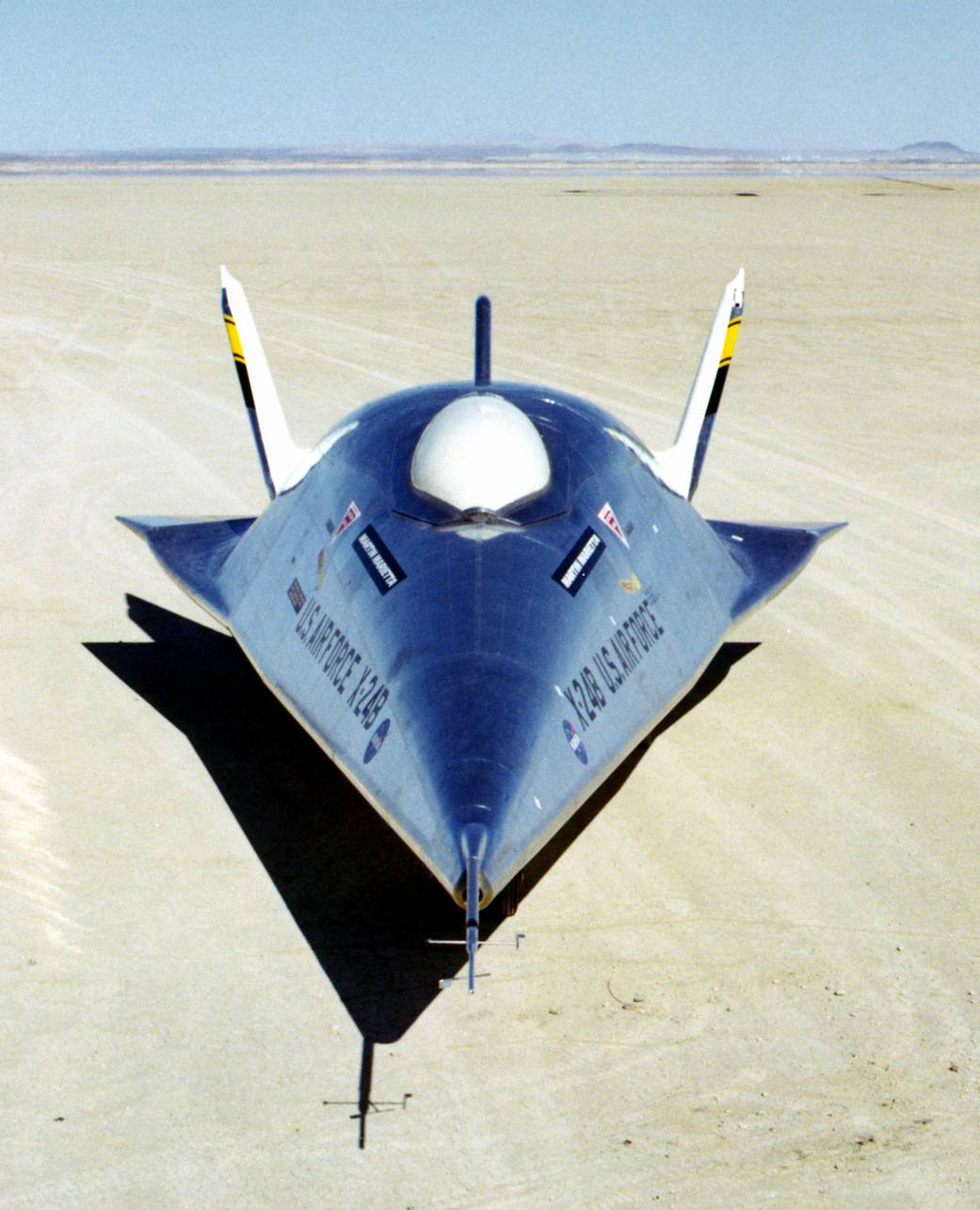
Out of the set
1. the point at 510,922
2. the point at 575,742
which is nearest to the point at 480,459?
the point at 575,742

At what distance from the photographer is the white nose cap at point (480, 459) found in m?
9.23

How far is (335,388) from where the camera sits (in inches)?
1047

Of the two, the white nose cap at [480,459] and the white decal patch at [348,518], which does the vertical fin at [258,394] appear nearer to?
the white decal patch at [348,518]

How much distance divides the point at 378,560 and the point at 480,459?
42.5 inches

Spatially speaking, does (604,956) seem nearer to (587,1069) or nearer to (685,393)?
(587,1069)

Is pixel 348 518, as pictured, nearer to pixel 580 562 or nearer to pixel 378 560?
pixel 378 560

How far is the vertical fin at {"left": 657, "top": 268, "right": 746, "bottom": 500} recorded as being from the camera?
44.7 ft

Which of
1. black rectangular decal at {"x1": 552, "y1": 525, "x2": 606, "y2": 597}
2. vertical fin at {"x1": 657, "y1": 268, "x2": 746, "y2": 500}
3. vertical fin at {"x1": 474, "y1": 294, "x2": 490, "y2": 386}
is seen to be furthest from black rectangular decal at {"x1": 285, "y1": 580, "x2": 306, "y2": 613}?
vertical fin at {"x1": 657, "y1": 268, "x2": 746, "y2": 500}

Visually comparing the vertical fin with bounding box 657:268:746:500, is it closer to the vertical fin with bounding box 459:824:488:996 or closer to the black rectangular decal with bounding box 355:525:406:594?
the black rectangular decal with bounding box 355:525:406:594

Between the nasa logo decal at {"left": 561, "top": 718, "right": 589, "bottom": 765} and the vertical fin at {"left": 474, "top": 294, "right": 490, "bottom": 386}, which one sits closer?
the nasa logo decal at {"left": 561, "top": 718, "right": 589, "bottom": 765}

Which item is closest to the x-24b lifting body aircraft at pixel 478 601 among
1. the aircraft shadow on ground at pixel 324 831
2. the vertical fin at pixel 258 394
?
the aircraft shadow on ground at pixel 324 831

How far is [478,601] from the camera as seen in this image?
27.1 ft

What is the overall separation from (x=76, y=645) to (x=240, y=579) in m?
3.30

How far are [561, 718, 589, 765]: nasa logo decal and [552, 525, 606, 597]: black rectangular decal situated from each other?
1.26 meters
